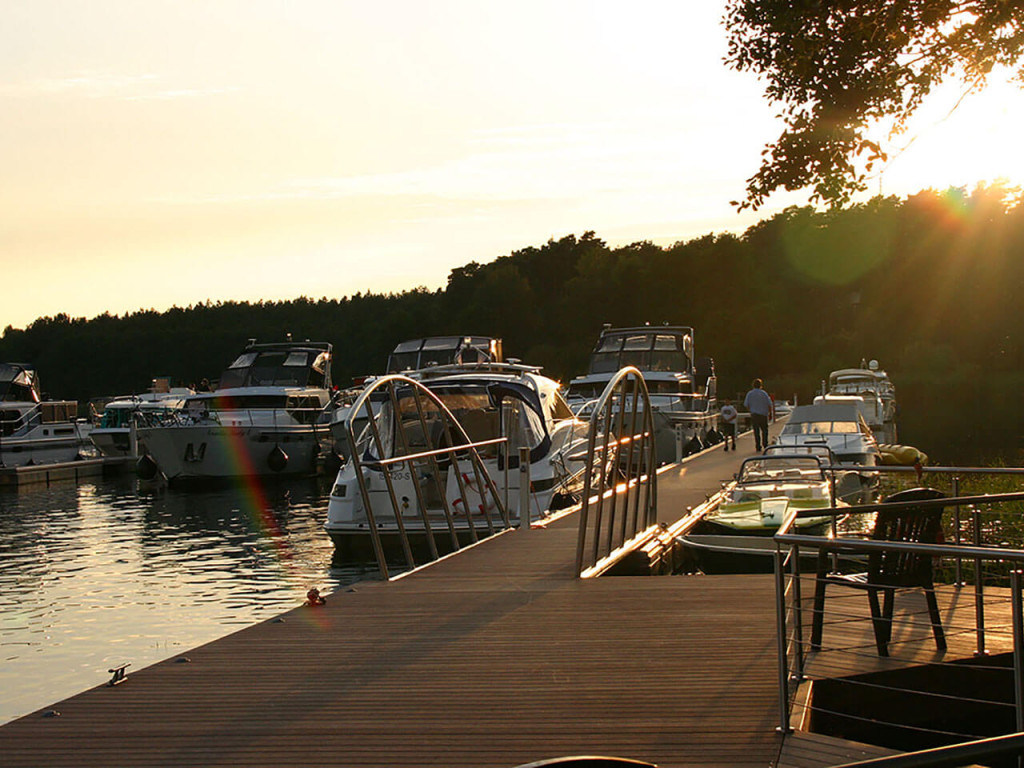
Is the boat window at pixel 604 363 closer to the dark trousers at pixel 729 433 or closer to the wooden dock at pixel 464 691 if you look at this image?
the dark trousers at pixel 729 433

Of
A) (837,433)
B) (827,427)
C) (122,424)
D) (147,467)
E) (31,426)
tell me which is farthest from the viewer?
(122,424)

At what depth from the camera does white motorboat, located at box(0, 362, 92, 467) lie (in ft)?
117

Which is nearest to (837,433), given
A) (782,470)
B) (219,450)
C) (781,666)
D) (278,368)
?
(782,470)

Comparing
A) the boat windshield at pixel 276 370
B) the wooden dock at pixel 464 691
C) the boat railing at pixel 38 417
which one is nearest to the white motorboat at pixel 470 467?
the wooden dock at pixel 464 691

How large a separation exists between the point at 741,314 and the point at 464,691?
67634 mm

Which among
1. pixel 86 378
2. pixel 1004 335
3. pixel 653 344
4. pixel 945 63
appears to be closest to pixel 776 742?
pixel 945 63

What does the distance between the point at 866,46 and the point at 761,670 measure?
28.6ft

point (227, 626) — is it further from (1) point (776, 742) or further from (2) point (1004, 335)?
(2) point (1004, 335)

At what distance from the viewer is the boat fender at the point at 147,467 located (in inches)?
1242

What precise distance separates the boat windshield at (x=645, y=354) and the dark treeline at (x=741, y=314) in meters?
14.1

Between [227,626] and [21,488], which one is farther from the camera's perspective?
[21,488]

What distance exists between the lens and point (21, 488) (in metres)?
32.2

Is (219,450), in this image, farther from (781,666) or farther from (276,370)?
(781,666)

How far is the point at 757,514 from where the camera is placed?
12.7 metres
